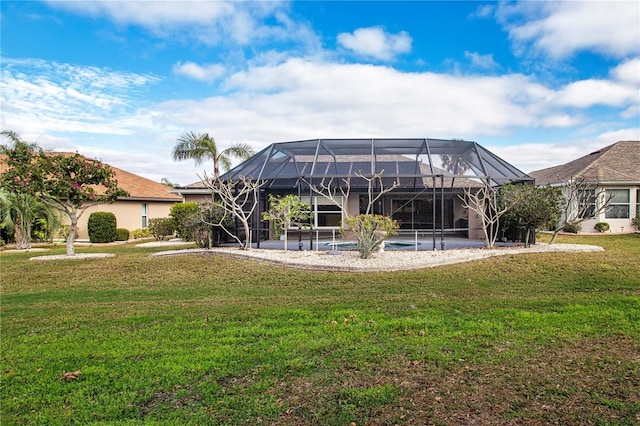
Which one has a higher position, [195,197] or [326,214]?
[195,197]

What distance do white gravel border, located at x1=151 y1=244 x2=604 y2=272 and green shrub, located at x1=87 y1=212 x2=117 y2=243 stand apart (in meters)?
7.85

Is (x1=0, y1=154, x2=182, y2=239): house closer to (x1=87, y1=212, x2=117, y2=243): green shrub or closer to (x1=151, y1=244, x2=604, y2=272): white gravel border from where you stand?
(x1=87, y1=212, x2=117, y2=243): green shrub

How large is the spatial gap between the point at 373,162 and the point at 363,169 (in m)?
1.04

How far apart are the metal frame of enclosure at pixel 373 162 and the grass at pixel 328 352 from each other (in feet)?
20.7

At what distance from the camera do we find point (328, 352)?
14.4 ft

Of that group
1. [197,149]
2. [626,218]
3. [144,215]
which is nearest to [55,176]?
[144,215]

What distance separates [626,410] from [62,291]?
30.4 ft

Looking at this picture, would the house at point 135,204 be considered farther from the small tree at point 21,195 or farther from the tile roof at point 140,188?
the small tree at point 21,195

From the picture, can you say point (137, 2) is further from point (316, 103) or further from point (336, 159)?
point (316, 103)

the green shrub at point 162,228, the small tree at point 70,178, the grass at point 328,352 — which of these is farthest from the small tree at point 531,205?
the green shrub at point 162,228

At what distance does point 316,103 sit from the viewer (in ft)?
62.5

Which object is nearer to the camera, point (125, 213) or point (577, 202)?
point (577, 202)

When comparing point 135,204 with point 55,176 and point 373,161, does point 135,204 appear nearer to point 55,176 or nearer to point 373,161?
point 55,176

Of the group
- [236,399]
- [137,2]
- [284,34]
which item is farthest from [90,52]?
[236,399]
